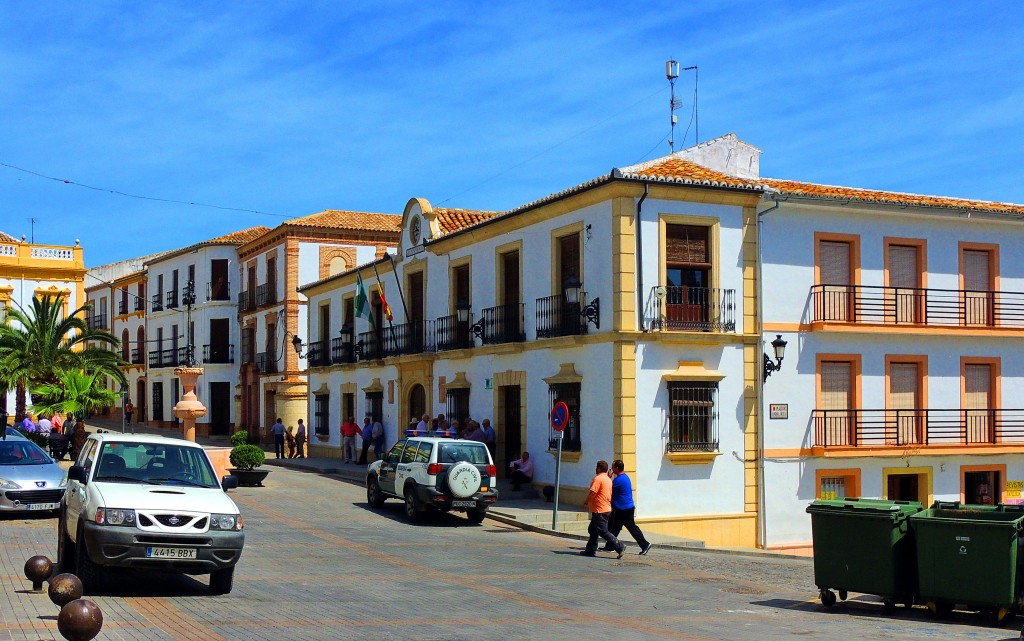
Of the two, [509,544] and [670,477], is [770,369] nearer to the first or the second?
[670,477]

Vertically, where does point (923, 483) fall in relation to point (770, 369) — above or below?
below

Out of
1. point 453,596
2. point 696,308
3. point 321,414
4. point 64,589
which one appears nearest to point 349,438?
point 321,414

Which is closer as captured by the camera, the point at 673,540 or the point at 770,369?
the point at 673,540

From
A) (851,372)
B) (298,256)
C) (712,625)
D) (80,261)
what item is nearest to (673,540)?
(851,372)

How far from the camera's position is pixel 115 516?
11.1 m

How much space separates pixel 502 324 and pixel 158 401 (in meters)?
37.7

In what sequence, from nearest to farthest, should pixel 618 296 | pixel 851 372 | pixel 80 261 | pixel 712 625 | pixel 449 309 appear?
pixel 712 625 → pixel 618 296 → pixel 851 372 → pixel 449 309 → pixel 80 261

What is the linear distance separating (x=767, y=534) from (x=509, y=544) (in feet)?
23.4

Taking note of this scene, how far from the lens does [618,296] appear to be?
72.1 ft

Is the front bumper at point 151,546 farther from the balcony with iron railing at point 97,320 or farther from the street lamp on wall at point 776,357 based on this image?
the balcony with iron railing at point 97,320

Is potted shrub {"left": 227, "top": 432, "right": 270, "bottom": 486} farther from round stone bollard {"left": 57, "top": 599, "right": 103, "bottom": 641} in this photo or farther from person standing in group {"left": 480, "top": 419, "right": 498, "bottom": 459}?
round stone bollard {"left": 57, "top": 599, "right": 103, "bottom": 641}

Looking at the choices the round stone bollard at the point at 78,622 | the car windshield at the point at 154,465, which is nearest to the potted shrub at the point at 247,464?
the car windshield at the point at 154,465

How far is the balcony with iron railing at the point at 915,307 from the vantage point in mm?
24062

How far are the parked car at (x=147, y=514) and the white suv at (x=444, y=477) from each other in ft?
27.1
